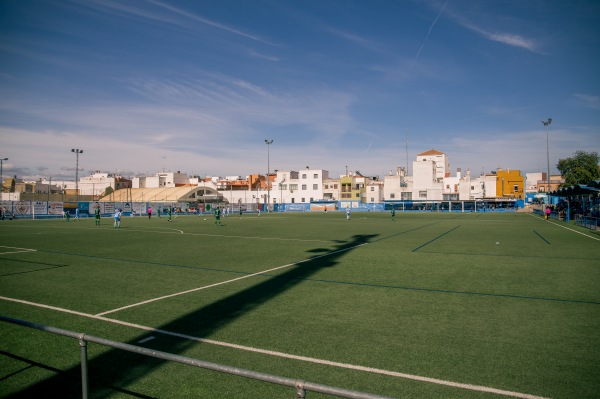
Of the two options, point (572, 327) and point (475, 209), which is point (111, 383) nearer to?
point (572, 327)

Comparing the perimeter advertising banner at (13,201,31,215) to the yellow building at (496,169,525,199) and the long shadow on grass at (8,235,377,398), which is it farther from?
the yellow building at (496,169,525,199)

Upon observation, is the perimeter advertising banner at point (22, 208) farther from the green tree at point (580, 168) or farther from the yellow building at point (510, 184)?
the yellow building at point (510, 184)

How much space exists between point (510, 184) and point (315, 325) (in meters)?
111

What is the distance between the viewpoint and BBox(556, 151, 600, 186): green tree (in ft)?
230

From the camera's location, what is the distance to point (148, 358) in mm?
6125

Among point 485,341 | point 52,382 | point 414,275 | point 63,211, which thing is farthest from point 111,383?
point 63,211

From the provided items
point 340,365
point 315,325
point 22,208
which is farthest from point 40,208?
point 340,365

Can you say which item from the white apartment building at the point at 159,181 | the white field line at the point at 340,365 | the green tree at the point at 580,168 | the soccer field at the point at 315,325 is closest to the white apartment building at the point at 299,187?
the white apartment building at the point at 159,181

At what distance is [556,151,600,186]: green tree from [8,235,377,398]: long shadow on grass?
7871cm

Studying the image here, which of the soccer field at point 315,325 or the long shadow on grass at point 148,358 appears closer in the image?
the long shadow on grass at point 148,358

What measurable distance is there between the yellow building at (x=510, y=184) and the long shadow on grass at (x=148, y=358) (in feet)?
346

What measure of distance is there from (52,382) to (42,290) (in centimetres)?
637

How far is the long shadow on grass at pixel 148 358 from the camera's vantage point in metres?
5.02

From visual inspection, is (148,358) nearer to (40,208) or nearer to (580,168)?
(40,208)
